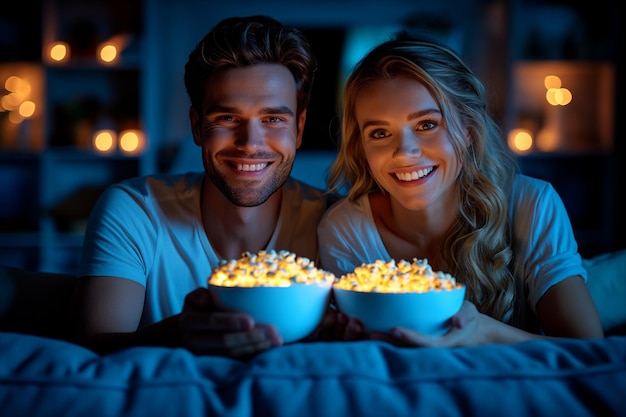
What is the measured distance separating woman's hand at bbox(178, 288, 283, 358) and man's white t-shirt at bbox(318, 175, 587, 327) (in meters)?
0.67

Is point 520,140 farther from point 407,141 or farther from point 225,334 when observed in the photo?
point 225,334

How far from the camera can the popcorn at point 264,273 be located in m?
1.03

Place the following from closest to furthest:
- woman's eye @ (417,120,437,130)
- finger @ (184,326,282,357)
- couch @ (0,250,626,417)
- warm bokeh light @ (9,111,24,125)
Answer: couch @ (0,250,626,417)
finger @ (184,326,282,357)
woman's eye @ (417,120,437,130)
warm bokeh light @ (9,111,24,125)

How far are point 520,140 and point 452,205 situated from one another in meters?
3.19

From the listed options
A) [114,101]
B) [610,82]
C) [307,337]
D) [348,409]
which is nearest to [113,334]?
[307,337]

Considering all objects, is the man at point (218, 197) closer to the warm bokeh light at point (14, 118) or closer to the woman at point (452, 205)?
the woman at point (452, 205)

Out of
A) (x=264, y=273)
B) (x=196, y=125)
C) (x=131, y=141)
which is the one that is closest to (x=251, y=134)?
(x=196, y=125)

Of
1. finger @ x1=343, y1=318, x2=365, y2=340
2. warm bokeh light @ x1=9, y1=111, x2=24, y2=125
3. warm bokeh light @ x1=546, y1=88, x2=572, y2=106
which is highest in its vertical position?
warm bokeh light @ x1=546, y1=88, x2=572, y2=106

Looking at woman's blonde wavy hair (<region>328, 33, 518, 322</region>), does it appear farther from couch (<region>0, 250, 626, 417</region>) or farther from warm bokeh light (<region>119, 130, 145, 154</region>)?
warm bokeh light (<region>119, 130, 145, 154</region>)

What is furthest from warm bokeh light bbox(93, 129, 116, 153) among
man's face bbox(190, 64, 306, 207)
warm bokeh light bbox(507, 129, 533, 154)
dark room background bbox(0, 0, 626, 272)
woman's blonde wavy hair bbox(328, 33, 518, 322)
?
woman's blonde wavy hair bbox(328, 33, 518, 322)

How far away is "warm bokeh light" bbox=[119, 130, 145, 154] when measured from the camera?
4688 millimetres

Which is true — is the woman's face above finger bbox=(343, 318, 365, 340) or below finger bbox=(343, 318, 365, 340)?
above

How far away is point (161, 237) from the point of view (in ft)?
5.56

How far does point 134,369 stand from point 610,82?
15.2ft
